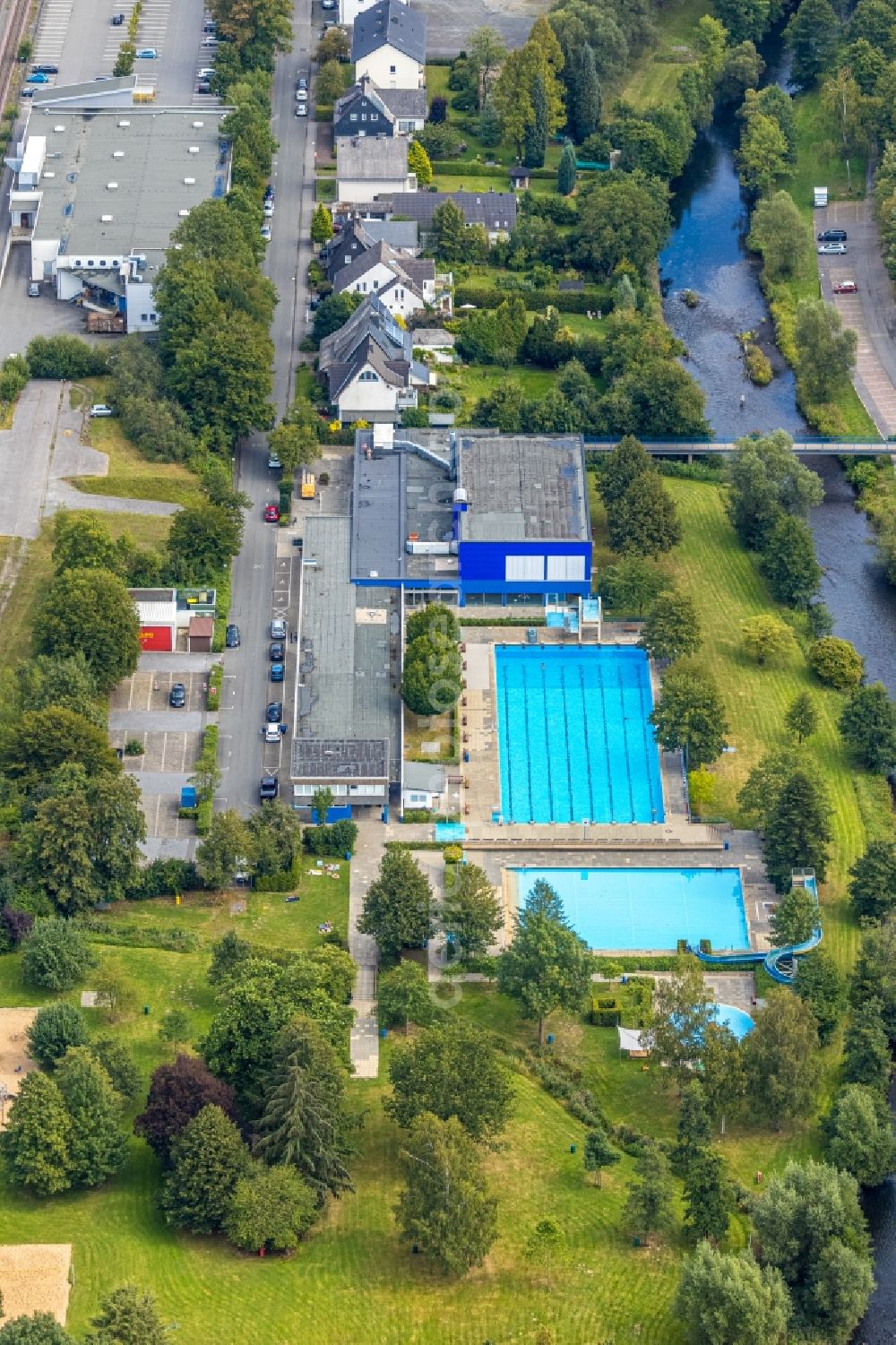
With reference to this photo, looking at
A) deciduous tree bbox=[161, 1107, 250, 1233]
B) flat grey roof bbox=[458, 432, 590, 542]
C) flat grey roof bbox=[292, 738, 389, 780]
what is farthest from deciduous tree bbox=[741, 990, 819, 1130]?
flat grey roof bbox=[458, 432, 590, 542]

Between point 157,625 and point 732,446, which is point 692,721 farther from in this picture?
point 732,446

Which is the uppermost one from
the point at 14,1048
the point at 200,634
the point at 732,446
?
the point at 732,446

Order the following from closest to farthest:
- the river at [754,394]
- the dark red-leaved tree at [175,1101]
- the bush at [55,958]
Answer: the dark red-leaved tree at [175,1101] < the bush at [55,958] < the river at [754,394]

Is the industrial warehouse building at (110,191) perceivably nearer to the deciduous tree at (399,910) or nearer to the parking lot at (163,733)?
the parking lot at (163,733)

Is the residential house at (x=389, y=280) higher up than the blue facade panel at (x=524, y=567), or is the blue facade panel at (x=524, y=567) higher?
the residential house at (x=389, y=280)

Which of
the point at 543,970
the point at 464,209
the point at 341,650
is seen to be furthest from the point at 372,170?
the point at 543,970

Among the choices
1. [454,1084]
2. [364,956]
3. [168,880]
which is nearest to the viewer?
[454,1084]

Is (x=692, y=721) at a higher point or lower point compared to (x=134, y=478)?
lower

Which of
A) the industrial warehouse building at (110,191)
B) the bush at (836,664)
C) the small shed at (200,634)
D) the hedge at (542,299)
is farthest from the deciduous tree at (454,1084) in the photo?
the hedge at (542,299)
